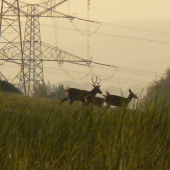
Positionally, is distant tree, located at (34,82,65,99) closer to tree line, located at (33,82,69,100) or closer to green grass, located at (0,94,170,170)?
tree line, located at (33,82,69,100)

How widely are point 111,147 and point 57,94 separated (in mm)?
21206

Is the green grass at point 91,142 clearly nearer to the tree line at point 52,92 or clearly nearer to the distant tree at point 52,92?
the tree line at point 52,92

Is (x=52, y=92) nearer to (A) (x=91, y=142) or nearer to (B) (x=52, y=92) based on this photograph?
(B) (x=52, y=92)

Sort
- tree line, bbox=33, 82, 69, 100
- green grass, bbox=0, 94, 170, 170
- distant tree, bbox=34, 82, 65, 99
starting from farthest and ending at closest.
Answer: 1. distant tree, bbox=34, 82, 65, 99
2. tree line, bbox=33, 82, 69, 100
3. green grass, bbox=0, 94, 170, 170

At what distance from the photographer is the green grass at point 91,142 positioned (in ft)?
16.0

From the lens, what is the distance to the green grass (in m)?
4.89

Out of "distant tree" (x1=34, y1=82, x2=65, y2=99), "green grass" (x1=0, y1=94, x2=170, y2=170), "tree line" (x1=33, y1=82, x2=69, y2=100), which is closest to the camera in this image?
"green grass" (x1=0, y1=94, x2=170, y2=170)

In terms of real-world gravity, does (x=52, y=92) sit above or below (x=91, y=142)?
above

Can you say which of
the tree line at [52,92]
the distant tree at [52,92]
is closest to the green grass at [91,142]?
the tree line at [52,92]

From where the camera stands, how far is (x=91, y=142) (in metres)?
6.11

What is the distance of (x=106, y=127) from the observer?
650cm

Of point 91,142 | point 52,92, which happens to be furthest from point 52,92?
point 91,142

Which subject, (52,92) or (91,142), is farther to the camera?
(52,92)

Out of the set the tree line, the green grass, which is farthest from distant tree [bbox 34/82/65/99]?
the green grass
